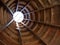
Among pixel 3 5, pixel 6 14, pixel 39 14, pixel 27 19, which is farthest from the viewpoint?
pixel 27 19

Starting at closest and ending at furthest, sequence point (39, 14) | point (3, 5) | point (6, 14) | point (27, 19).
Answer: point (3, 5)
point (6, 14)
point (39, 14)
point (27, 19)

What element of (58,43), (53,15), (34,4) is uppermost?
(34,4)

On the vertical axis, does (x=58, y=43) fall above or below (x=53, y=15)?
below

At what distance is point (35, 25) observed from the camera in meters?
5.38

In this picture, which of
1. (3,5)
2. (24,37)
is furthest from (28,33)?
(3,5)

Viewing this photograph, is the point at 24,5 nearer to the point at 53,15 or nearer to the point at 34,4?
the point at 34,4

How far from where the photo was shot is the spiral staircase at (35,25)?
4480 millimetres

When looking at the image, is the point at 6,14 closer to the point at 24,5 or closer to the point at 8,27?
the point at 8,27

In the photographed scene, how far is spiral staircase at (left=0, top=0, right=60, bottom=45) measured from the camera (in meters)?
4.48

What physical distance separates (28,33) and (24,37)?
0.97 ft

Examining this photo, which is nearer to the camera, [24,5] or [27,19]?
[24,5]

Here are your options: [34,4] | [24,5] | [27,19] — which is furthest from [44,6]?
[27,19]

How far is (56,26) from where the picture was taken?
16.1 ft

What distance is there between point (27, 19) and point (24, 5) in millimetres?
635
